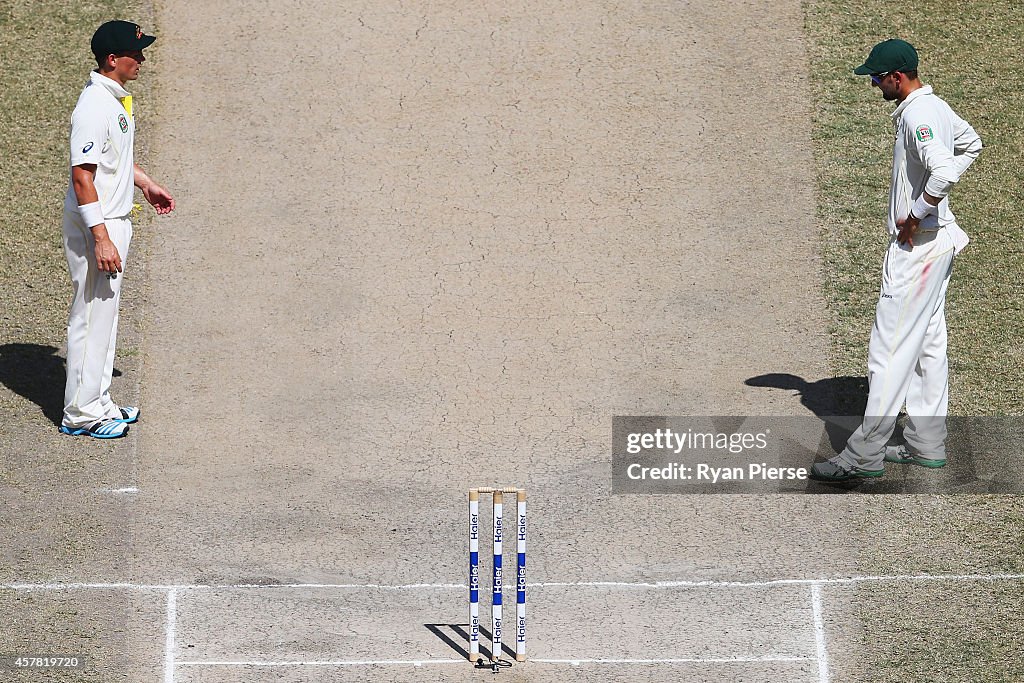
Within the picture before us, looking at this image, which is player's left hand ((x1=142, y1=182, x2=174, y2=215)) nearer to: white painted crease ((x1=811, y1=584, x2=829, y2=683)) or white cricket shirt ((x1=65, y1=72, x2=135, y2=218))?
white cricket shirt ((x1=65, y1=72, x2=135, y2=218))

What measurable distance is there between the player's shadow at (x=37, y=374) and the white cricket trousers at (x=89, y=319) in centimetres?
47

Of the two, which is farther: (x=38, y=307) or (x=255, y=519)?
(x=38, y=307)

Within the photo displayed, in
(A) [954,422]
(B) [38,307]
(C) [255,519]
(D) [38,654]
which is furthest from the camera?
(B) [38,307]

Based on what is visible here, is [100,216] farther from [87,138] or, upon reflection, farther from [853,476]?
[853,476]

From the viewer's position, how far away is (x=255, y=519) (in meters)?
13.0

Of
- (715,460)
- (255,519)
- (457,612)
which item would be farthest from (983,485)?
(255,519)

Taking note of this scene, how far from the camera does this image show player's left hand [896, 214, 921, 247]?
1280 centimetres

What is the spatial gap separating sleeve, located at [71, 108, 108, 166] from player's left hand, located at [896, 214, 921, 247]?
Answer: 542 centimetres

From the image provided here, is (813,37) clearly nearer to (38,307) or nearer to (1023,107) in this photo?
(1023,107)

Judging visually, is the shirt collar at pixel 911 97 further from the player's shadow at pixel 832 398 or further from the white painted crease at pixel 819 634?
the white painted crease at pixel 819 634

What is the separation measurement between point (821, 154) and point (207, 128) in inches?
216
